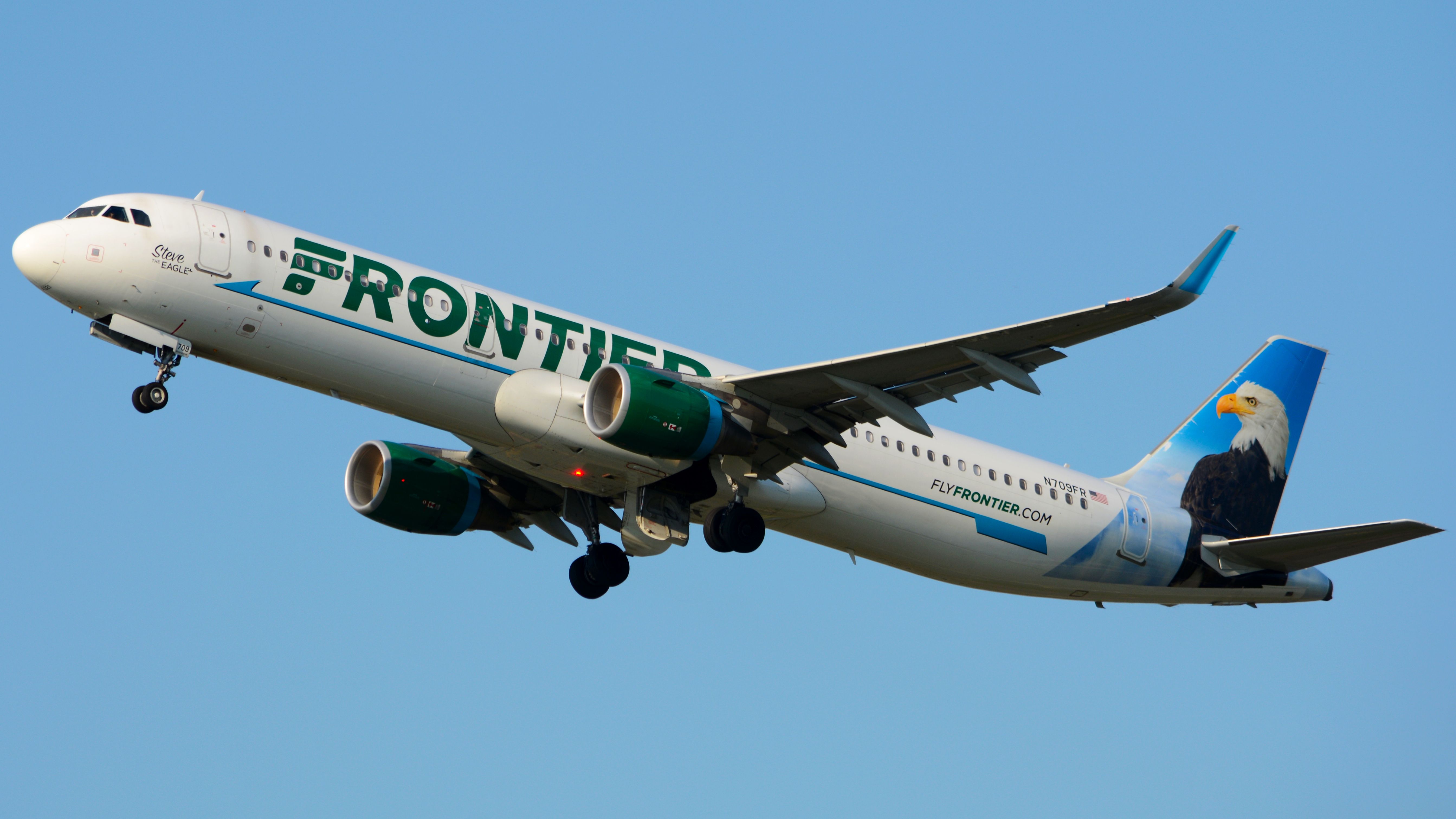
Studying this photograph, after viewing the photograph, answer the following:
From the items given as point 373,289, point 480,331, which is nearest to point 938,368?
point 480,331

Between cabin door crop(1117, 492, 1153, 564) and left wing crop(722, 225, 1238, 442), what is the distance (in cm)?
852

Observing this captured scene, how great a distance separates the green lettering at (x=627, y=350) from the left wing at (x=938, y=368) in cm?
168

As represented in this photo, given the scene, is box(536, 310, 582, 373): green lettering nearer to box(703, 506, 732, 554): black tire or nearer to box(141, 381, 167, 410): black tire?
box(703, 506, 732, 554): black tire

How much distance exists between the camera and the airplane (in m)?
24.4

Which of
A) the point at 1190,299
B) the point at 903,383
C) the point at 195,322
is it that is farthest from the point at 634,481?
the point at 1190,299

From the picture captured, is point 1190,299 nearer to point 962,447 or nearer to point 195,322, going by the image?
point 962,447

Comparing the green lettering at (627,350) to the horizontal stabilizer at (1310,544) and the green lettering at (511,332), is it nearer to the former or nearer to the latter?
the green lettering at (511,332)

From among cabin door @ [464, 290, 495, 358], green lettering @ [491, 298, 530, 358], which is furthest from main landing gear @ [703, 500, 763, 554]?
cabin door @ [464, 290, 495, 358]

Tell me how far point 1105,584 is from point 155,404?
19.9m

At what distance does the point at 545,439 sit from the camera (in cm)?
2564

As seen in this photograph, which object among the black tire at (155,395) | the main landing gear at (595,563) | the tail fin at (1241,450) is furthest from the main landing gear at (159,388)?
the tail fin at (1241,450)

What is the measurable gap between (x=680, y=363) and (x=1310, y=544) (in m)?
14.2

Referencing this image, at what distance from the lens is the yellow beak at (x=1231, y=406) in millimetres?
36750

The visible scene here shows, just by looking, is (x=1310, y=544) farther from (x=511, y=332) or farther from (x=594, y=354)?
(x=511, y=332)
